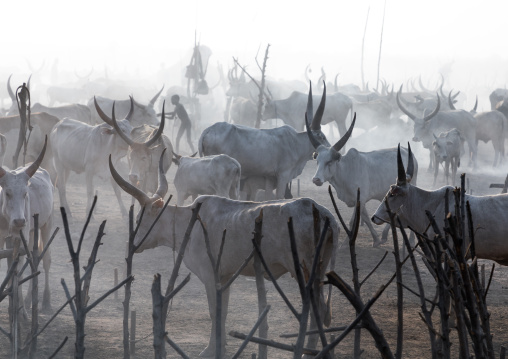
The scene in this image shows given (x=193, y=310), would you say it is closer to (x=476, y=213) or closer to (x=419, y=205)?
(x=419, y=205)

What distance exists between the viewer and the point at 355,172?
37.1ft

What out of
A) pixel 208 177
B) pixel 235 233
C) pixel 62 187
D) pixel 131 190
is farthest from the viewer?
pixel 62 187

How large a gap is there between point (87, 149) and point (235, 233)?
283 inches

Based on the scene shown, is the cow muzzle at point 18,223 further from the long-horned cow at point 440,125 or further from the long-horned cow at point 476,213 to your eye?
the long-horned cow at point 440,125

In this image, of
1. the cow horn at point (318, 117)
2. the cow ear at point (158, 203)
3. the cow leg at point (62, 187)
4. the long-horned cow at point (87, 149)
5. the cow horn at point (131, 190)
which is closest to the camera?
the cow horn at point (131, 190)

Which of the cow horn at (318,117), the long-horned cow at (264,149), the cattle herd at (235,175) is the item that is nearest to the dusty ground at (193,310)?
the cattle herd at (235,175)

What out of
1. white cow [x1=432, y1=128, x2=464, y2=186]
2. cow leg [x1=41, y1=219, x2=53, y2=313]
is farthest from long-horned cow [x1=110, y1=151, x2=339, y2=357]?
white cow [x1=432, y1=128, x2=464, y2=186]

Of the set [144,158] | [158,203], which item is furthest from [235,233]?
[144,158]

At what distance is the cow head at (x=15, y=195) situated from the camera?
6.77m

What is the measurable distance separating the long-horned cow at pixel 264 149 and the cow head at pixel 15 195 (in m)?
5.82

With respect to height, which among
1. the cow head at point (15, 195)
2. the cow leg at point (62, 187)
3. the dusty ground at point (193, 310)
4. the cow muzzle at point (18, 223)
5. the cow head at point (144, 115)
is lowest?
the dusty ground at point (193, 310)

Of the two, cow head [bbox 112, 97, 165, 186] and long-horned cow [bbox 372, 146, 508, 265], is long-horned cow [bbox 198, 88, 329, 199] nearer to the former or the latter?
cow head [bbox 112, 97, 165, 186]

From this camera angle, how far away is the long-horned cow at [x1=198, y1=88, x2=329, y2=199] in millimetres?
12609

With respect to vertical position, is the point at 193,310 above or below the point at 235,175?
below
